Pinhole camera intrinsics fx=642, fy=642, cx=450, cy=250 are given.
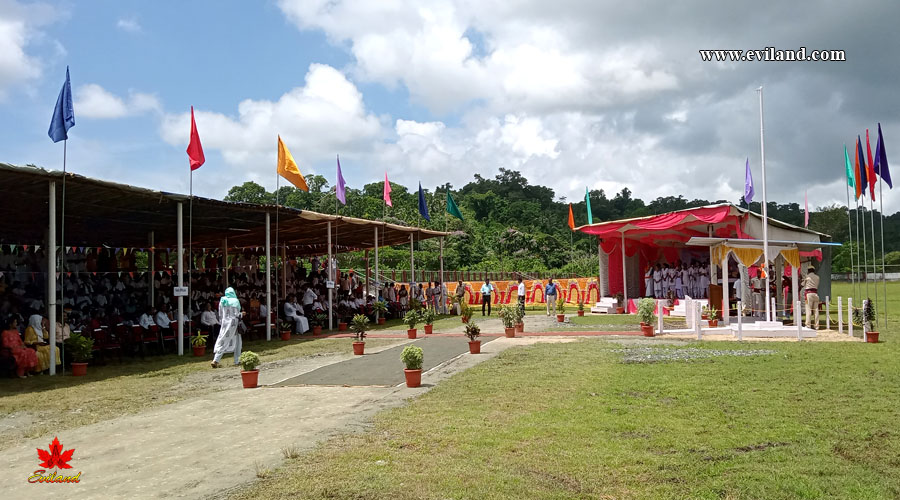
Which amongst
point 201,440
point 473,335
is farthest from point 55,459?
point 473,335

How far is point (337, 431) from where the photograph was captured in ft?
22.7

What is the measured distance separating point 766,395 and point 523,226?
159ft

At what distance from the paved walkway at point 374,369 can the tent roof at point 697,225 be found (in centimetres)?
1314

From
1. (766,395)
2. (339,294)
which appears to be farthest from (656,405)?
(339,294)

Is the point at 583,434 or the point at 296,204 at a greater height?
the point at 296,204

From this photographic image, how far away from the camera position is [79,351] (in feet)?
40.1

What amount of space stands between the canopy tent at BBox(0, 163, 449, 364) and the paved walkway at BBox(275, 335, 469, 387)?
489cm

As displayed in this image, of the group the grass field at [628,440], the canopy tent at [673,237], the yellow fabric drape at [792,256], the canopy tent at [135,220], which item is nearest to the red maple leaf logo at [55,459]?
the grass field at [628,440]

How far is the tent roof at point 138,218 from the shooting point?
42.7 feet

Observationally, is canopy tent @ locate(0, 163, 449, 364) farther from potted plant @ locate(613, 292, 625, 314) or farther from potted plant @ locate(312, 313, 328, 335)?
potted plant @ locate(613, 292, 625, 314)

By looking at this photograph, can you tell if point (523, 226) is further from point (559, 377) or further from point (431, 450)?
point (431, 450)

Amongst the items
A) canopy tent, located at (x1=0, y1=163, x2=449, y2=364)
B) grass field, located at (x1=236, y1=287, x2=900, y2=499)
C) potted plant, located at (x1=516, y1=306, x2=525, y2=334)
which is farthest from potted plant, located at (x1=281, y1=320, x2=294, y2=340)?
grass field, located at (x1=236, y1=287, x2=900, y2=499)

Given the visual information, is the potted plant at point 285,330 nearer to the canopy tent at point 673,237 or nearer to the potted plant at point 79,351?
the potted plant at point 79,351

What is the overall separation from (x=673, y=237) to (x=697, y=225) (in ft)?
10.9
